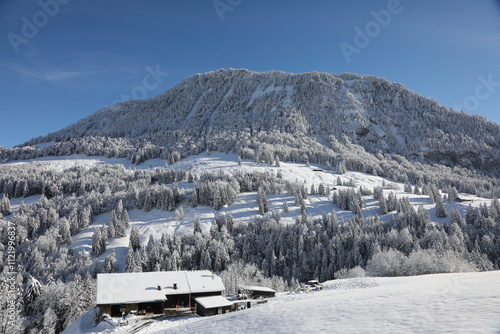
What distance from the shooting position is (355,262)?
85625 millimetres

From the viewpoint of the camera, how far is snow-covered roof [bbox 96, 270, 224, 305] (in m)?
42.5

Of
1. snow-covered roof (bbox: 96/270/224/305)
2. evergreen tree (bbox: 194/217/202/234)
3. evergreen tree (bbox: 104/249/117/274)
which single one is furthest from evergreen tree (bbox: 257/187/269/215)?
snow-covered roof (bbox: 96/270/224/305)

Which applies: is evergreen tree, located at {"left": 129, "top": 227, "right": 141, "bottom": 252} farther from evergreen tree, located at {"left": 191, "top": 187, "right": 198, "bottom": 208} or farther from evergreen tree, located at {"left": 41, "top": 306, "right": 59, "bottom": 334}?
evergreen tree, located at {"left": 191, "top": 187, "right": 198, "bottom": 208}

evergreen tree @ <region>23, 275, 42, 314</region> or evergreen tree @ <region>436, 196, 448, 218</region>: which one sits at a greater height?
evergreen tree @ <region>436, 196, 448, 218</region>

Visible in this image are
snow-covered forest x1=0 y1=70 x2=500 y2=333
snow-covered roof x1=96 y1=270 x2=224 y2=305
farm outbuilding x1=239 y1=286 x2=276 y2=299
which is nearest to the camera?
snow-covered roof x1=96 y1=270 x2=224 y2=305

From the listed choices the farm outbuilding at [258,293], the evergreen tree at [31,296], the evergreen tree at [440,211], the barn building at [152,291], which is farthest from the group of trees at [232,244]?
the barn building at [152,291]

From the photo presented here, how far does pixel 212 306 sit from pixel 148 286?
1183cm

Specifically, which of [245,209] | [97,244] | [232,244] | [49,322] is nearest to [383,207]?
[245,209]

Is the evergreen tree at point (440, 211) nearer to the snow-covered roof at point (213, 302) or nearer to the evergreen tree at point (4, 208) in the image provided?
the snow-covered roof at point (213, 302)

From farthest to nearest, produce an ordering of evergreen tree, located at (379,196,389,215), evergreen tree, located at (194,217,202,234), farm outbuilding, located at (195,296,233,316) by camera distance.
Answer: evergreen tree, located at (379,196,389,215) → evergreen tree, located at (194,217,202,234) → farm outbuilding, located at (195,296,233,316)

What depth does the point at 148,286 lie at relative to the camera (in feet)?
150

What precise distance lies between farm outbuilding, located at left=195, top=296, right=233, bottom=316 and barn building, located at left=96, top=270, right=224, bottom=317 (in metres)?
2.29

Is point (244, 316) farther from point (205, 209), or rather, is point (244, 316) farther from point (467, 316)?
point (205, 209)

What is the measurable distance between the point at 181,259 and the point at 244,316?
7156 centimetres
